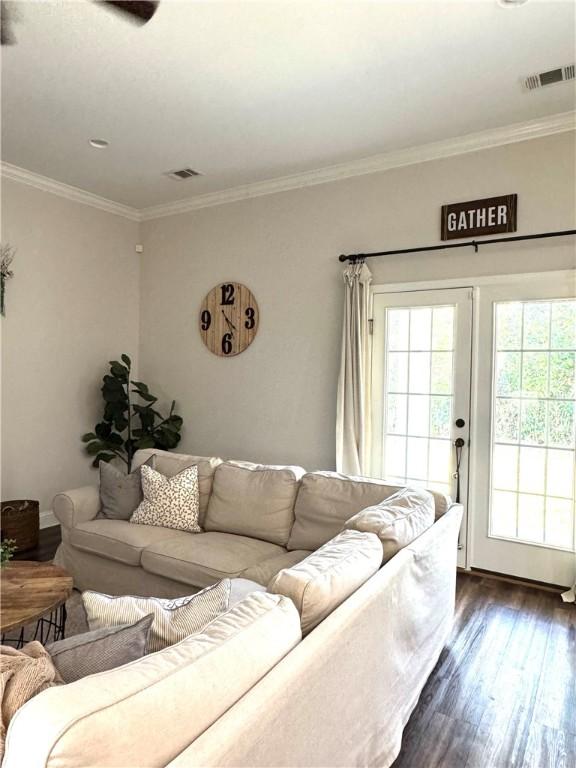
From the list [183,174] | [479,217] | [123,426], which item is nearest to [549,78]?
[479,217]

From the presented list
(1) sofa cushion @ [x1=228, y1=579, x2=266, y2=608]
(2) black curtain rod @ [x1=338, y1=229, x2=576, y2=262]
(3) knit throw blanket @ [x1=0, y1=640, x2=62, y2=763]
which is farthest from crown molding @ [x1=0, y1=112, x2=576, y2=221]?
(3) knit throw blanket @ [x1=0, y1=640, x2=62, y2=763]

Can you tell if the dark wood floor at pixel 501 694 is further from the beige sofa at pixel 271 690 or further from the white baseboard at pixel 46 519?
the white baseboard at pixel 46 519

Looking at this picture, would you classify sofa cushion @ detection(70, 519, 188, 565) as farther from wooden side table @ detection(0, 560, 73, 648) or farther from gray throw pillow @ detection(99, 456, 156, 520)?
wooden side table @ detection(0, 560, 73, 648)

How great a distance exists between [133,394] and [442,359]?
3350mm

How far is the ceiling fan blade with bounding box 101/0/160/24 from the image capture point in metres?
2.40

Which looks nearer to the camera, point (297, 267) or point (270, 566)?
point (270, 566)

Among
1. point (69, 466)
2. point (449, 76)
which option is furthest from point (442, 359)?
point (69, 466)

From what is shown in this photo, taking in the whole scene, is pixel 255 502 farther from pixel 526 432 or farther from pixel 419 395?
pixel 526 432

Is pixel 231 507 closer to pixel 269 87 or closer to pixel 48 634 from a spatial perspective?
pixel 48 634

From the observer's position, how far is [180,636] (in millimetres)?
1322

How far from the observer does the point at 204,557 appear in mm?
2727

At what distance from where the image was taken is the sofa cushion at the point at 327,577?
146 centimetres

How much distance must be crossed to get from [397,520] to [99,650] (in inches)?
50.3

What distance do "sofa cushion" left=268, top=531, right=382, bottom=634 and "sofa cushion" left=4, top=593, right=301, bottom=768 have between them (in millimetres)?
221
